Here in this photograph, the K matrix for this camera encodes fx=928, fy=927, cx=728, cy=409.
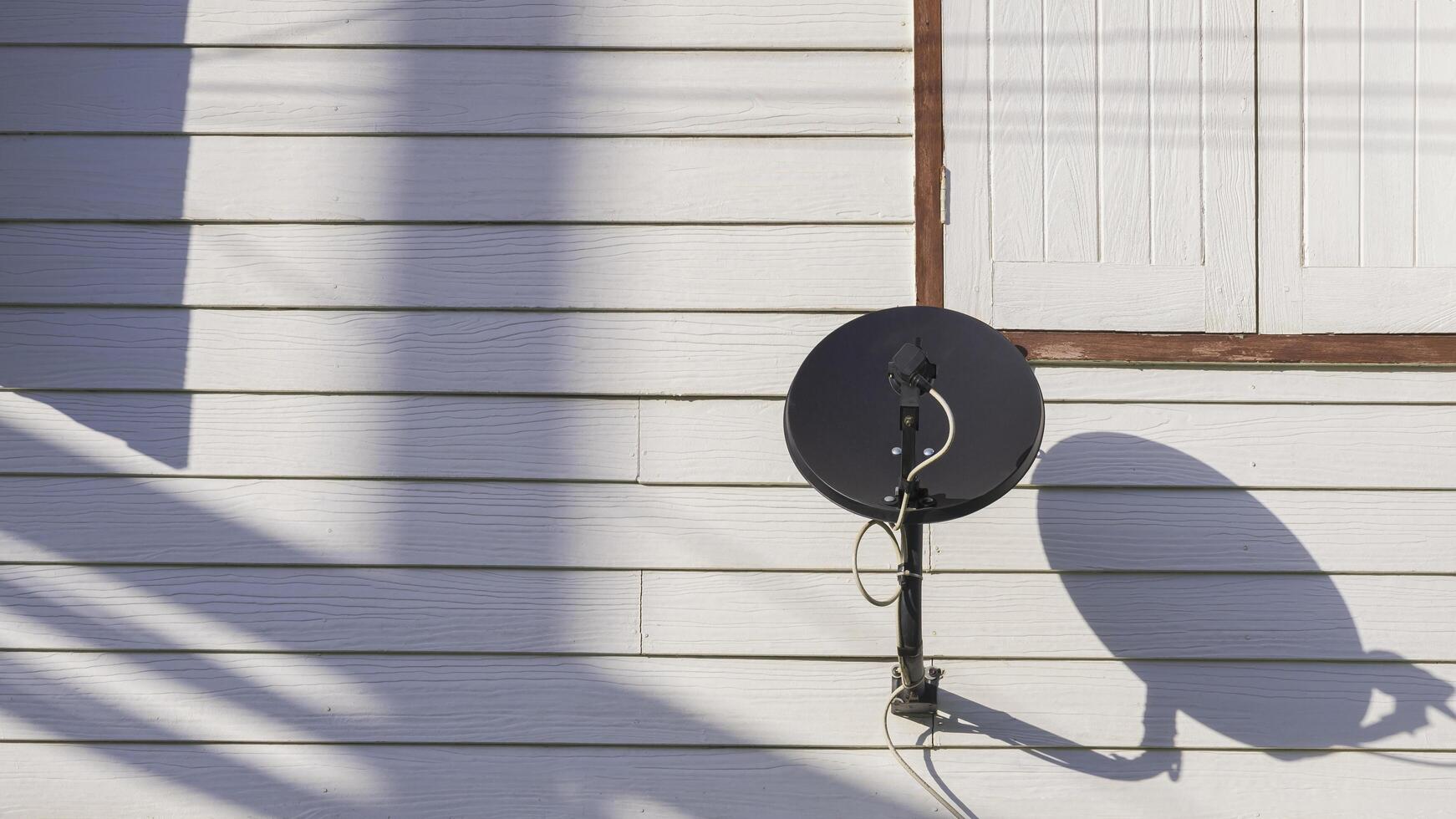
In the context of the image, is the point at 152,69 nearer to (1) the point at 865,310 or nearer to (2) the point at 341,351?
(2) the point at 341,351

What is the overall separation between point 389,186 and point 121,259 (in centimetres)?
53

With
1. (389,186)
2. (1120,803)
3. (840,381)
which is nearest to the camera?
(840,381)

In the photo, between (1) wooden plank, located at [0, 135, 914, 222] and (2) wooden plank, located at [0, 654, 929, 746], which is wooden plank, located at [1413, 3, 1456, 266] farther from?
(2) wooden plank, located at [0, 654, 929, 746]

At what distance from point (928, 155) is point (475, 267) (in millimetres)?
888

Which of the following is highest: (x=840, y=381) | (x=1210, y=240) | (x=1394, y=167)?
(x=1394, y=167)

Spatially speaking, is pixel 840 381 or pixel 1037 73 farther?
pixel 1037 73

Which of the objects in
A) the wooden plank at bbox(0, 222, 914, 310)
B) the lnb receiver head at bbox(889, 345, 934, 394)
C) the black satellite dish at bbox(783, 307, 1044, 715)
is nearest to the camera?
the lnb receiver head at bbox(889, 345, 934, 394)

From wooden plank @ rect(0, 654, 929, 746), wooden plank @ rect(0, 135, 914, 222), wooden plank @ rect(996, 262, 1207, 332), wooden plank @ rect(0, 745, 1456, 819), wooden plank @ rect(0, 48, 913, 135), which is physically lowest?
wooden plank @ rect(0, 745, 1456, 819)

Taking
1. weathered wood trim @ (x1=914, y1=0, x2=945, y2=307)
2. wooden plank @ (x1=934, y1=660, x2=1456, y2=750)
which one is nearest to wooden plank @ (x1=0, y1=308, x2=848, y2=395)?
weathered wood trim @ (x1=914, y1=0, x2=945, y2=307)

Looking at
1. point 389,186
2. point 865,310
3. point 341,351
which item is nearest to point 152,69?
point 389,186

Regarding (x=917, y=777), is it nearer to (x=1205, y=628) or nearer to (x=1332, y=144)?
(x=1205, y=628)

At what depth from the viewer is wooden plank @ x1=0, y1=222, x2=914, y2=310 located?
176 centimetres

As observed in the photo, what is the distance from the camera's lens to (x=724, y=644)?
171cm

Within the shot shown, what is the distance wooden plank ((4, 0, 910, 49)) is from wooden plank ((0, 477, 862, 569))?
86 centimetres
